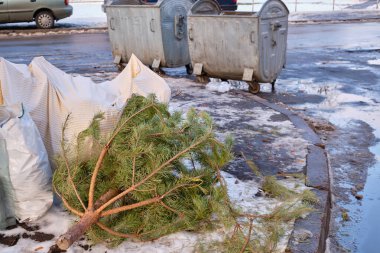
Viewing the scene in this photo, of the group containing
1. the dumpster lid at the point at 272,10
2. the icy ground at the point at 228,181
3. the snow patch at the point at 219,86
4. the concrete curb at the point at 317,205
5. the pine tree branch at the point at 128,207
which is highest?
the dumpster lid at the point at 272,10

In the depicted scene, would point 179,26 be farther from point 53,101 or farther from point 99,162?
point 99,162

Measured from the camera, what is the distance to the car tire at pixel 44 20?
17641mm

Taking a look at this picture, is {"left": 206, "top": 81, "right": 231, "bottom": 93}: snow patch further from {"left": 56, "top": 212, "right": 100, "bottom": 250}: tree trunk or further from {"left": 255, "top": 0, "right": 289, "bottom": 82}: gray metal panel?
{"left": 56, "top": 212, "right": 100, "bottom": 250}: tree trunk

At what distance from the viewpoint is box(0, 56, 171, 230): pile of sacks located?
355 centimetres

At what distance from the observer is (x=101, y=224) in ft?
11.2

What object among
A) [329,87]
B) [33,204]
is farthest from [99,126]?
[329,87]

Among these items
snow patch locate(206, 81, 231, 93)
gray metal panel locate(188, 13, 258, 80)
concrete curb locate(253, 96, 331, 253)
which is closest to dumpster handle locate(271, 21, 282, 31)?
gray metal panel locate(188, 13, 258, 80)

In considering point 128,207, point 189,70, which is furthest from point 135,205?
point 189,70

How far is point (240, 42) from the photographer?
7758 millimetres

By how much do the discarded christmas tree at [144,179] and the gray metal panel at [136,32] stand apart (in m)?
5.62

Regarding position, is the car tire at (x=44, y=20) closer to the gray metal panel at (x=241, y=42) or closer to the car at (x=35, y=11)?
the car at (x=35, y=11)

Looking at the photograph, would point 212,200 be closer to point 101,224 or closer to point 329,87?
point 101,224

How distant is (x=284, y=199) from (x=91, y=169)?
Answer: 152cm

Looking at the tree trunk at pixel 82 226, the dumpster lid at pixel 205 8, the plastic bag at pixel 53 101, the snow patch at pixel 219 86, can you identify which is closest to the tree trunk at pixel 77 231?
the tree trunk at pixel 82 226
